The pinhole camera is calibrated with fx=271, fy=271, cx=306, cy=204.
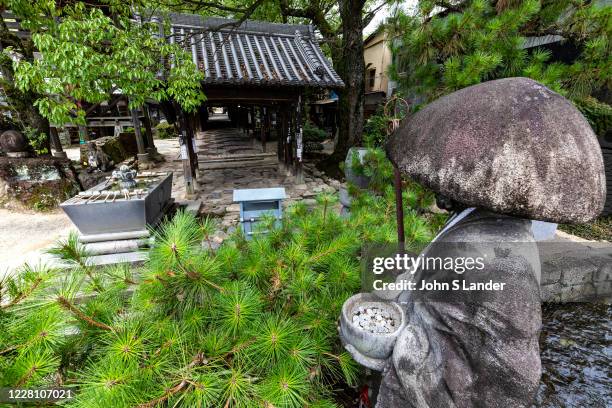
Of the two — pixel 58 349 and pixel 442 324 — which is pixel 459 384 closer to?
pixel 442 324

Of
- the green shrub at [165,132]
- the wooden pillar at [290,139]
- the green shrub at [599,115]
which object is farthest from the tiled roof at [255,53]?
the green shrub at [165,132]

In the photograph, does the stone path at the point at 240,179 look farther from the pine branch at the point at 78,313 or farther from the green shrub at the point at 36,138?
the pine branch at the point at 78,313

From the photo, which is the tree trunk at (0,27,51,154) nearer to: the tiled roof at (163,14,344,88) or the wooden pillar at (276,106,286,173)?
the tiled roof at (163,14,344,88)

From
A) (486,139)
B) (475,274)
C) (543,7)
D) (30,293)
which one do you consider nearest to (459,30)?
(543,7)

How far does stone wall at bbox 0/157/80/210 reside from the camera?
6.89 metres

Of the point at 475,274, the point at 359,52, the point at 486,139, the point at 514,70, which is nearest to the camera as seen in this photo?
the point at 486,139

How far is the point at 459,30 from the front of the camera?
2.80 metres

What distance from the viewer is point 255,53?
794 cm

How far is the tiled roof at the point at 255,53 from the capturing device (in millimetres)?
6734

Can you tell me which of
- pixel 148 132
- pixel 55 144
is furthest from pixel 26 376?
pixel 148 132

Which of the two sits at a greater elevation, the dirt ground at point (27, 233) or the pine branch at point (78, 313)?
the pine branch at point (78, 313)

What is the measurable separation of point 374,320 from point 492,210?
0.81 metres

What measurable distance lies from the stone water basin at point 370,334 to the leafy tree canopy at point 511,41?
2397mm

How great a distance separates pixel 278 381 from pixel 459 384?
28.3 inches
